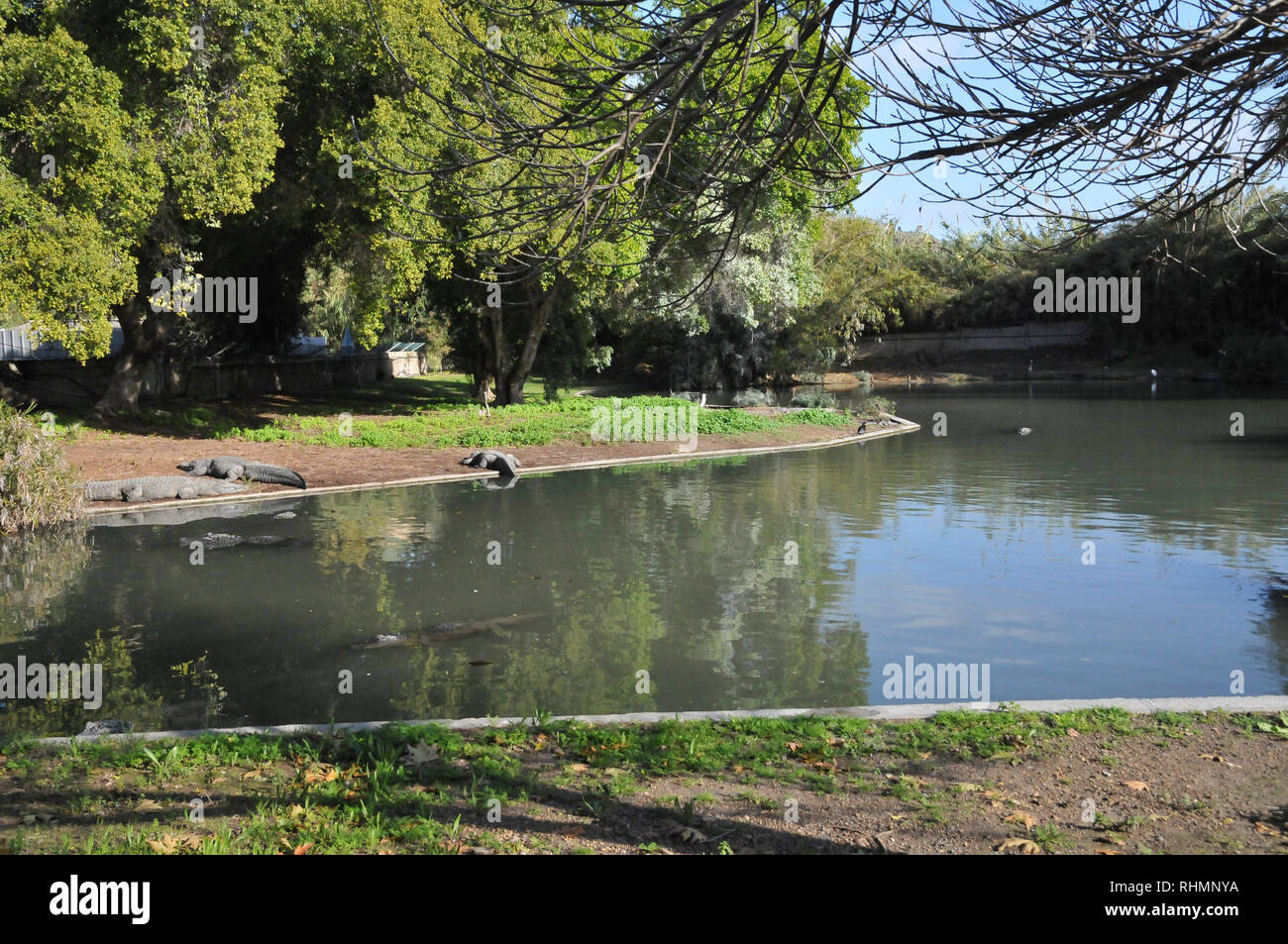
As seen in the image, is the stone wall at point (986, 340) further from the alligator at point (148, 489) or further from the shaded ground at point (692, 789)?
the shaded ground at point (692, 789)

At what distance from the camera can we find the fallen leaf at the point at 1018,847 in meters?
4.43

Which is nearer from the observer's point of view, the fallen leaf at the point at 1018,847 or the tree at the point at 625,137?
the fallen leaf at the point at 1018,847

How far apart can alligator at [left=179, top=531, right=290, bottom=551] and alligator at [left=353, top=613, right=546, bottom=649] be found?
473 cm

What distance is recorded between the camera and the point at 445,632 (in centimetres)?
892

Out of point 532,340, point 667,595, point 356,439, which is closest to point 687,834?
point 667,595

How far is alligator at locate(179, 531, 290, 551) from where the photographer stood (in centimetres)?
1286

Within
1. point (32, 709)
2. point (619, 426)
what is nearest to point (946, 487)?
point (619, 426)

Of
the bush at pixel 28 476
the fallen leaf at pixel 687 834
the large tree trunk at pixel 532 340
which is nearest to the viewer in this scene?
the fallen leaf at pixel 687 834

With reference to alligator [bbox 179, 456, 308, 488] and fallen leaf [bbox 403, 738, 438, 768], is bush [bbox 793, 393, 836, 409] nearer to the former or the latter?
alligator [bbox 179, 456, 308, 488]

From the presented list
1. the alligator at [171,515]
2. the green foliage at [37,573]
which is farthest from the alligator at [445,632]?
the alligator at [171,515]

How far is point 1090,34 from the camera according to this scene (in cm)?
451

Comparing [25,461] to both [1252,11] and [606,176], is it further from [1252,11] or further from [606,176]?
[1252,11]

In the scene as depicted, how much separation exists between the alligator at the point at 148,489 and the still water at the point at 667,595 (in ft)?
3.54

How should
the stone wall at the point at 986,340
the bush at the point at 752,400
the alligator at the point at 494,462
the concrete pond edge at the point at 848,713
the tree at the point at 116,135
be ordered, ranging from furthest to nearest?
the stone wall at the point at 986,340 → the bush at the point at 752,400 → the alligator at the point at 494,462 → the tree at the point at 116,135 → the concrete pond edge at the point at 848,713
